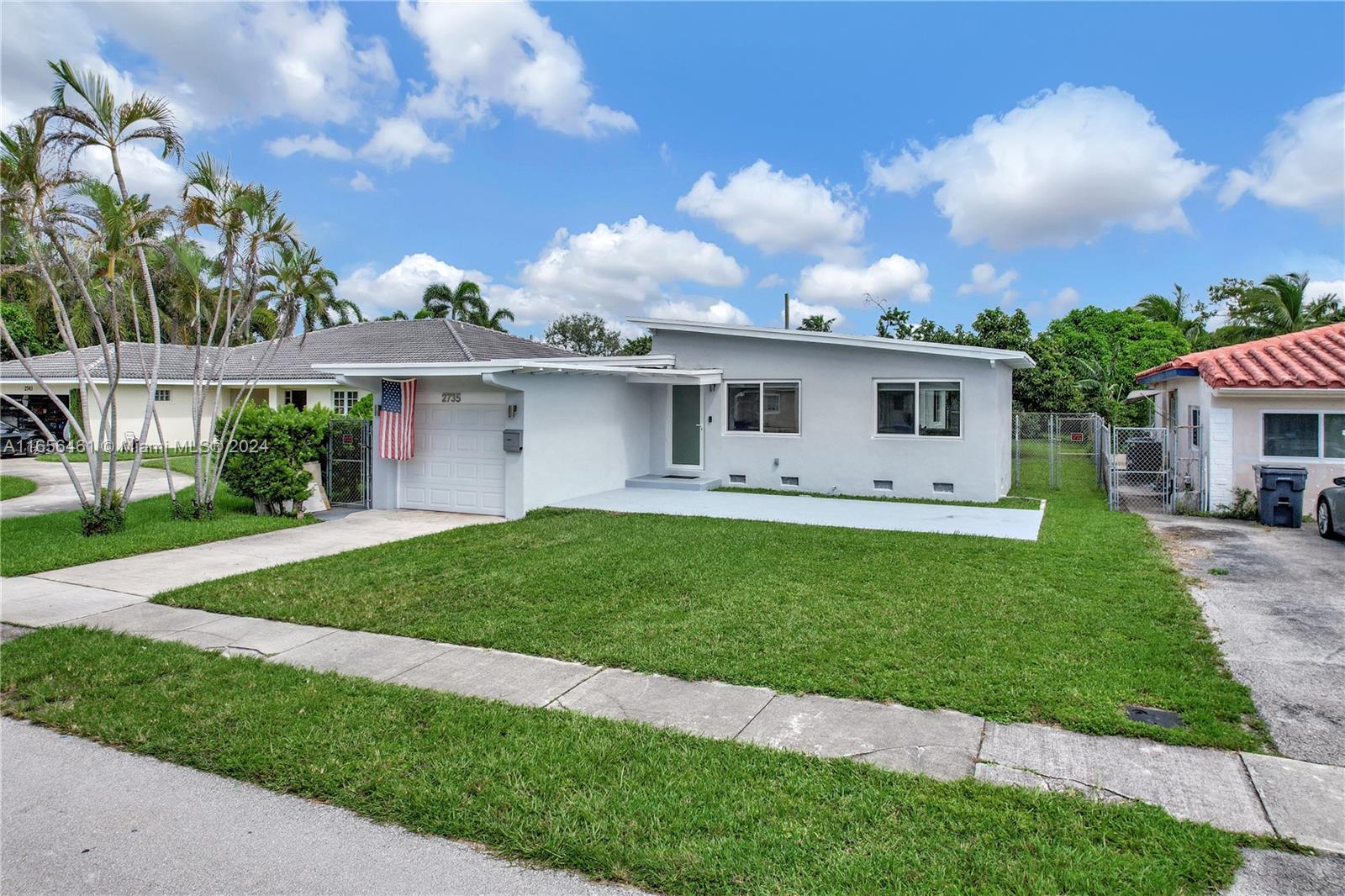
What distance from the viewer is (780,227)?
23.9 meters

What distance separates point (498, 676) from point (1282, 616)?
6788mm

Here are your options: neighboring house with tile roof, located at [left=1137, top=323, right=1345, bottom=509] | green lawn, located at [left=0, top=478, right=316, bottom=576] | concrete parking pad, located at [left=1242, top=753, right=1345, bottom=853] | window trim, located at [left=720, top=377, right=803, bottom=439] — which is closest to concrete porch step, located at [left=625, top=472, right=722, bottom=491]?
window trim, located at [left=720, top=377, right=803, bottom=439]

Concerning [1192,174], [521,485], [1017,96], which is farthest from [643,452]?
[1192,174]

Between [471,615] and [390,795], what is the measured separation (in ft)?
10.3

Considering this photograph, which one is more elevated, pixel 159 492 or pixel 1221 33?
pixel 1221 33

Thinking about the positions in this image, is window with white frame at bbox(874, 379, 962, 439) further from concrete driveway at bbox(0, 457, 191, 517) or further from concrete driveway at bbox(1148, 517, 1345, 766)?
concrete driveway at bbox(0, 457, 191, 517)

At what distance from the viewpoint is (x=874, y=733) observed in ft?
14.0

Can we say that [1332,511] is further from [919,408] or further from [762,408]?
[762,408]

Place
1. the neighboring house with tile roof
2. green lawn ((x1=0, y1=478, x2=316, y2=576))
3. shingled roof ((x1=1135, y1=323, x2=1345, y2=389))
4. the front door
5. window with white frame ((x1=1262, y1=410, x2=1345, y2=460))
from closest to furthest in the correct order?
green lawn ((x1=0, y1=478, x2=316, y2=576)), shingled roof ((x1=1135, y1=323, x2=1345, y2=389)), the neighboring house with tile roof, window with white frame ((x1=1262, y1=410, x2=1345, y2=460)), the front door

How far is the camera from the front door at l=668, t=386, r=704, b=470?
54.0 ft

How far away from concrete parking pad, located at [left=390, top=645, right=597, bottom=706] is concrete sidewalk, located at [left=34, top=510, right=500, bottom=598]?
161 inches

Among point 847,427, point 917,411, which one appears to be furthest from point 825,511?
point 917,411

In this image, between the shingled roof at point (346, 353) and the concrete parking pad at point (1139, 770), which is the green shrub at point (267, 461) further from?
the concrete parking pad at point (1139, 770)

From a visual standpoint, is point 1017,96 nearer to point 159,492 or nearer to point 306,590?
point 306,590
